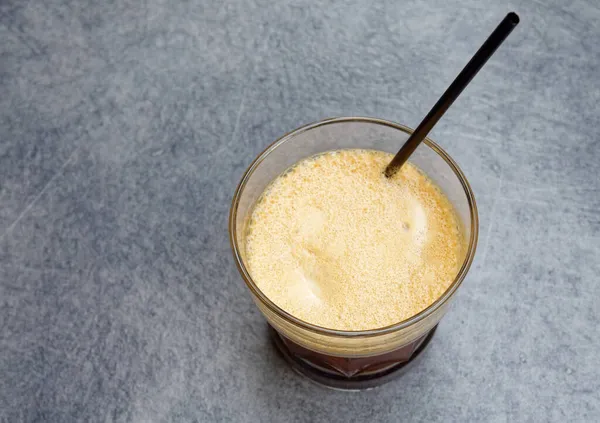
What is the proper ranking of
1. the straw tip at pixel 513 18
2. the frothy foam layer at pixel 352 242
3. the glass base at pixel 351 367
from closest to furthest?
the straw tip at pixel 513 18, the frothy foam layer at pixel 352 242, the glass base at pixel 351 367

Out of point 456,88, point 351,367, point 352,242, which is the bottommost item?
point 351,367

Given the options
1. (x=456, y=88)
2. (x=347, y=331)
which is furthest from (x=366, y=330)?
(x=456, y=88)

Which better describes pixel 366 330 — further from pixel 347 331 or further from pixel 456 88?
pixel 456 88

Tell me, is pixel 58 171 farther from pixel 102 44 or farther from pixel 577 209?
pixel 577 209

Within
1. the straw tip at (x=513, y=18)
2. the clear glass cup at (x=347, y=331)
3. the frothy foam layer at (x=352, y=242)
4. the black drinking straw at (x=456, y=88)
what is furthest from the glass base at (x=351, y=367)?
the straw tip at (x=513, y=18)

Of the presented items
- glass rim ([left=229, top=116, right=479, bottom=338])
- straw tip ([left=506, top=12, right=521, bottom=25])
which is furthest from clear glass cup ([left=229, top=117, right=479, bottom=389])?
straw tip ([left=506, top=12, right=521, bottom=25])

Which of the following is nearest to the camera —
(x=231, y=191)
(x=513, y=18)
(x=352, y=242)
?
(x=513, y=18)

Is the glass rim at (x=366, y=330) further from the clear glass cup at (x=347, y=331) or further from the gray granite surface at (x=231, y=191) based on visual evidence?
the gray granite surface at (x=231, y=191)
